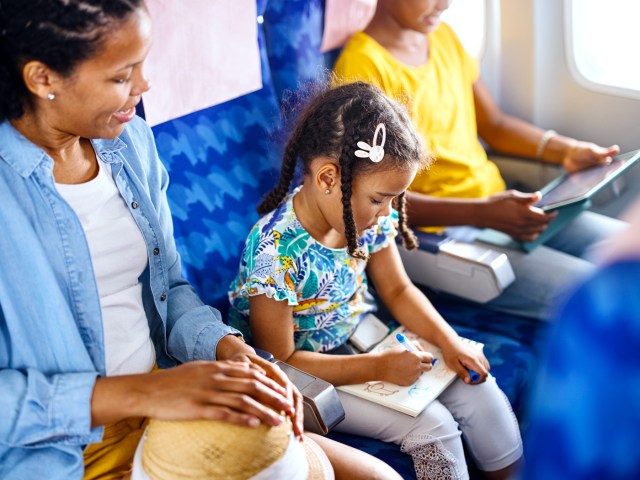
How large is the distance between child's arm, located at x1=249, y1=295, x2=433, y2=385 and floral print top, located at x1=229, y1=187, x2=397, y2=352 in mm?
41

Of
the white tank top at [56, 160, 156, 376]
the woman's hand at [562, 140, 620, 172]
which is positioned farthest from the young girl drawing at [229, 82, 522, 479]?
the woman's hand at [562, 140, 620, 172]

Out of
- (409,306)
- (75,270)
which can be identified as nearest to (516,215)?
(409,306)

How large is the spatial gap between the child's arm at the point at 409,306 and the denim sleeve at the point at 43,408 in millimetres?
946

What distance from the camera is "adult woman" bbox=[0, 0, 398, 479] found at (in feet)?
3.99

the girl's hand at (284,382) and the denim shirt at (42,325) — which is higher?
the denim shirt at (42,325)

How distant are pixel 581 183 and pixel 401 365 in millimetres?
1013

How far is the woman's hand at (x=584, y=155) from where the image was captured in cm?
254

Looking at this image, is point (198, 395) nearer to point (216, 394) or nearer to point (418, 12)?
point (216, 394)

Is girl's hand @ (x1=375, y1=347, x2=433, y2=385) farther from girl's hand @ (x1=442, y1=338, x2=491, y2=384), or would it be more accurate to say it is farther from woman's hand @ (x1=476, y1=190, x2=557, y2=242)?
woman's hand @ (x1=476, y1=190, x2=557, y2=242)

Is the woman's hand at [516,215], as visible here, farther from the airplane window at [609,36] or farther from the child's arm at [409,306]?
the airplane window at [609,36]

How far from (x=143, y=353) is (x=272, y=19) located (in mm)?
1114

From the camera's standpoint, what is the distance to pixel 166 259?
162 cm

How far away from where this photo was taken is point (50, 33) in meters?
1.20

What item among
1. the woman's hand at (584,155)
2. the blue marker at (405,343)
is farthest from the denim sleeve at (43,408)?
the woman's hand at (584,155)
